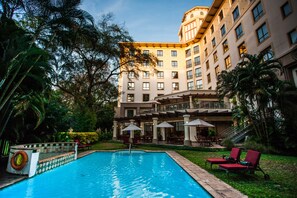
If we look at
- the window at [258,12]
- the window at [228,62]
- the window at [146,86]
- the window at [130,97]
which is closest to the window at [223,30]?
the window at [228,62]

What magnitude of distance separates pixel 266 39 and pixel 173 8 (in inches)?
417

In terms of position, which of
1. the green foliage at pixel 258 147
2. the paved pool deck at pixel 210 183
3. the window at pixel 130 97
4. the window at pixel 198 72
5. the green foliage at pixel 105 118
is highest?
Answer: the window at pixel 198 72

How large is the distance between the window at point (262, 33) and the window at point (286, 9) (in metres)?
2.24

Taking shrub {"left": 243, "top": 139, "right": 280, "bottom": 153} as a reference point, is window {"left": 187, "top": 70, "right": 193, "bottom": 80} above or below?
above

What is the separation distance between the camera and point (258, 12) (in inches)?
693

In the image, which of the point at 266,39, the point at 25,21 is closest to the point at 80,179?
the point at 25,21

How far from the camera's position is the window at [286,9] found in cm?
1349

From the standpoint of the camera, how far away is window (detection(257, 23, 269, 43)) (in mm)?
16281

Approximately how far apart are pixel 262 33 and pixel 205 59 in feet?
48.9

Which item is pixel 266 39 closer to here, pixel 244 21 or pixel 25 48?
pixel 244 21

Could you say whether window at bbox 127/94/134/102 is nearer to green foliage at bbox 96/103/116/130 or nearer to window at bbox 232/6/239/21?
green foliage at bbox 96/103/116/130

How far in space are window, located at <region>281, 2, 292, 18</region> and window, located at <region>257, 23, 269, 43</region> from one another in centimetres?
224

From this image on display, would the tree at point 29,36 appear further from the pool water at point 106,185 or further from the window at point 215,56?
the window at point 215,56

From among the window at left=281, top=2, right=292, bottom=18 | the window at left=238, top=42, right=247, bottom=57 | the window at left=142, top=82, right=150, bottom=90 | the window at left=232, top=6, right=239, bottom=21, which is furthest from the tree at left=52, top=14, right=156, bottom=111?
the window at left=281, top=2, right=292, bottom=18
